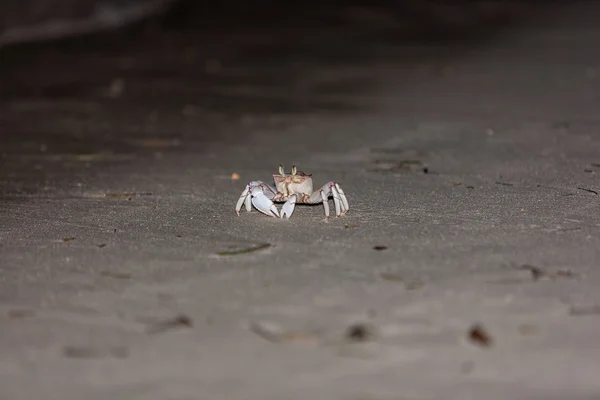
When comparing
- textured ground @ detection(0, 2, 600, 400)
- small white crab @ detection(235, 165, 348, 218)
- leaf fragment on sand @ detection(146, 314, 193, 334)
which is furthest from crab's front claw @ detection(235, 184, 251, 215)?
leaf fragment on sand @ detection(146, 314, 193, 334)

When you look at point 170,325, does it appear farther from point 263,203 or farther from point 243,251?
point 263,203

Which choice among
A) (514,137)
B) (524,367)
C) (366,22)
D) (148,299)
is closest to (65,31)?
(366,22)

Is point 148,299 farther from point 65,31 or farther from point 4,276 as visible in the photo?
point 65,31

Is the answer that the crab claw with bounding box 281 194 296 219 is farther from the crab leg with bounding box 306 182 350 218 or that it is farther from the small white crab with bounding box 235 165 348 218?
the crab leg with bounding box 306 182 350 218

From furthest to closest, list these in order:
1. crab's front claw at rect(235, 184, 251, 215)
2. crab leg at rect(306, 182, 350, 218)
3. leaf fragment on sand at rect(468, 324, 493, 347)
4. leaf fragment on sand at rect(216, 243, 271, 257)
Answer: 1. crab's front claw at rect(235, 184, 251, 215)
2. crab leg at rect(306, 182, 350, 218)
3. leaf fragment on sand at rect(216, 243, 271, 257)
4. leaf fragment on sand at rect(468, 324, 493, 347)

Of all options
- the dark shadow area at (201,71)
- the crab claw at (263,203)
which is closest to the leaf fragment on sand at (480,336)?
the crab claw at (263,203)

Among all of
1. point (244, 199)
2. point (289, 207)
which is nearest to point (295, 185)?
point (289, 207)

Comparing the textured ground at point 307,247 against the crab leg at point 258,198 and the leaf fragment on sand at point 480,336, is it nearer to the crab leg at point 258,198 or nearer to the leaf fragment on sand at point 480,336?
the leaf fragment on sand at point 480,336

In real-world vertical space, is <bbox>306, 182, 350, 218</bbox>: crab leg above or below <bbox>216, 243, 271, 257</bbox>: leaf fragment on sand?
above
